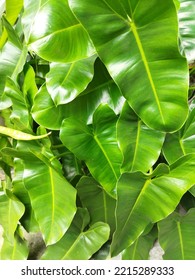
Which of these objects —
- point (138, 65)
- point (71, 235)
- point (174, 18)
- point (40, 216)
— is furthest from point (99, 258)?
point (174, 18)

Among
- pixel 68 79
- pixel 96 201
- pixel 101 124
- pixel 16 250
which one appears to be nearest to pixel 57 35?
pixel 68 79

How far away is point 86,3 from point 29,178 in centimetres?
61

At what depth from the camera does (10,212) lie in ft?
4.49

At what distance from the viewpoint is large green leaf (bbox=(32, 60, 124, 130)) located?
1184 millimetres

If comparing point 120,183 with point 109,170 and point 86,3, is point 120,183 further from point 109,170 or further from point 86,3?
point 86,3

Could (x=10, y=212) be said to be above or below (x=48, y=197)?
below

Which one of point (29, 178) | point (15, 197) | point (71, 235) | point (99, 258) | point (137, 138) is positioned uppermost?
point (137, 138)

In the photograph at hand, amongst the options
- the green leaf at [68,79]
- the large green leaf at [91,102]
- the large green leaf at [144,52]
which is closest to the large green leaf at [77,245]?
the large green leaf at [91,102]

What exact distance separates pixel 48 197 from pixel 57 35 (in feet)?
1.75

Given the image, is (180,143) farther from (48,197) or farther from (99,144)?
(48,197)

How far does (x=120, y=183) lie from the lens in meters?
1.01

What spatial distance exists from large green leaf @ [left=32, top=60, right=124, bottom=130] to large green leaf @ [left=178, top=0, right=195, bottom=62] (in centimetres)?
29

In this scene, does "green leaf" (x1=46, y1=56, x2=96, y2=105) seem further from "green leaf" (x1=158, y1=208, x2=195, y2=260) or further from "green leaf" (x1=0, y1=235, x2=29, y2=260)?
"green leaf" (x1=0, y1=235, x2=29, y2=260)

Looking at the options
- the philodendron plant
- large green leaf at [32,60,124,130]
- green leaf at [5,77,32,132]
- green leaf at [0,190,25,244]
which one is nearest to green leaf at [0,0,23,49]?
the philodendron plant
